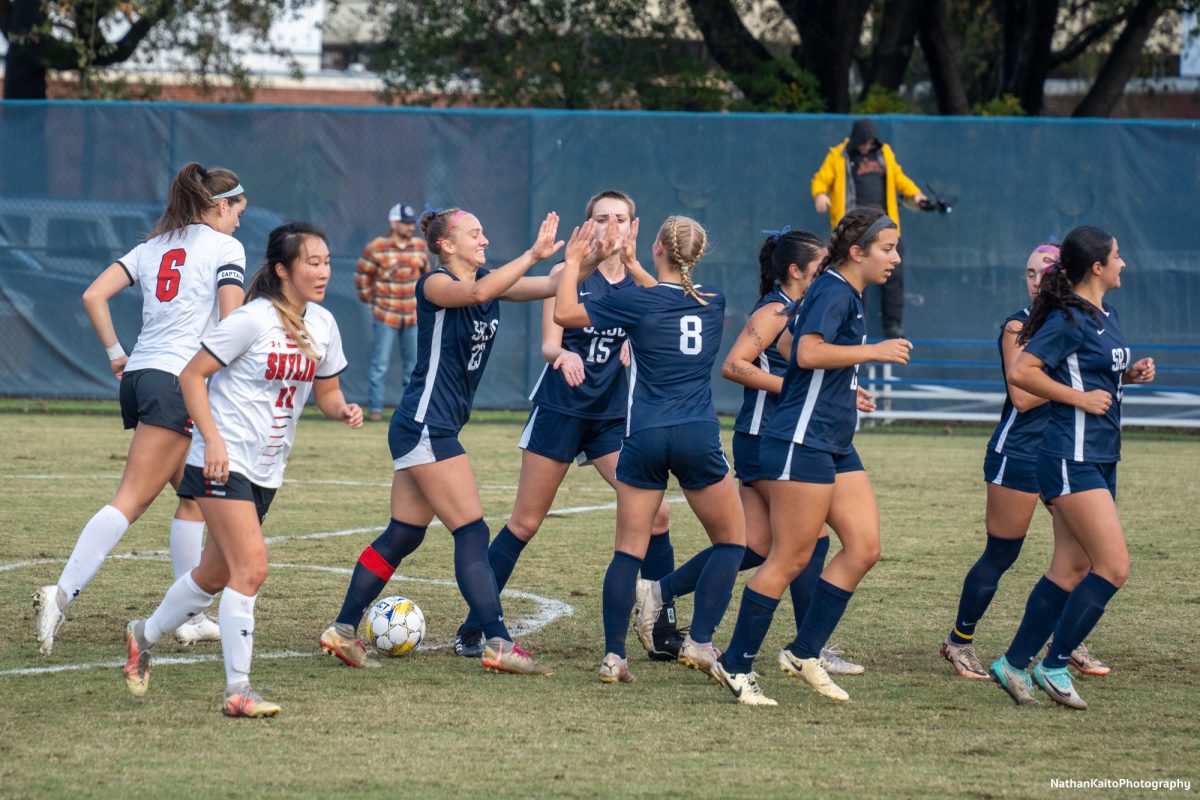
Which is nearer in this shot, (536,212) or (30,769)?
(30,769)

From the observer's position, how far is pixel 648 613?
21.7 ft

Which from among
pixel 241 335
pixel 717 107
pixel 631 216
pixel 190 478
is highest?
pixel 717 107

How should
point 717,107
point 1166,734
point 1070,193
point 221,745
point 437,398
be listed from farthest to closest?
point 717,107, point 1070,193, point 437,398, point 1166,734, point 221,745

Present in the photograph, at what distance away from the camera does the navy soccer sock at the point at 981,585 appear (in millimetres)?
6336

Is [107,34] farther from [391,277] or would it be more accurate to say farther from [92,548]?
[92,548]

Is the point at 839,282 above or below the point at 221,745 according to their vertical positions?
above

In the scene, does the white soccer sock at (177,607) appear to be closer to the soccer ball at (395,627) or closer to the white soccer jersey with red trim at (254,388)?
the white soccer jersey with red trim at (254,388)

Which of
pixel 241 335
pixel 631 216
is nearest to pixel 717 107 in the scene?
pixel 631 216

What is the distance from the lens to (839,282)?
5707 mm

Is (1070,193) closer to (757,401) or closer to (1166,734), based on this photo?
(757,401)

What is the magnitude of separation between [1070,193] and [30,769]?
42.4 ft

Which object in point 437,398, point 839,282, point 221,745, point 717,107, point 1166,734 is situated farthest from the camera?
point 717,107

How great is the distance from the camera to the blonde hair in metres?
5.97

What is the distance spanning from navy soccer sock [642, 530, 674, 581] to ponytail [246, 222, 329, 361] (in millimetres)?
2025
